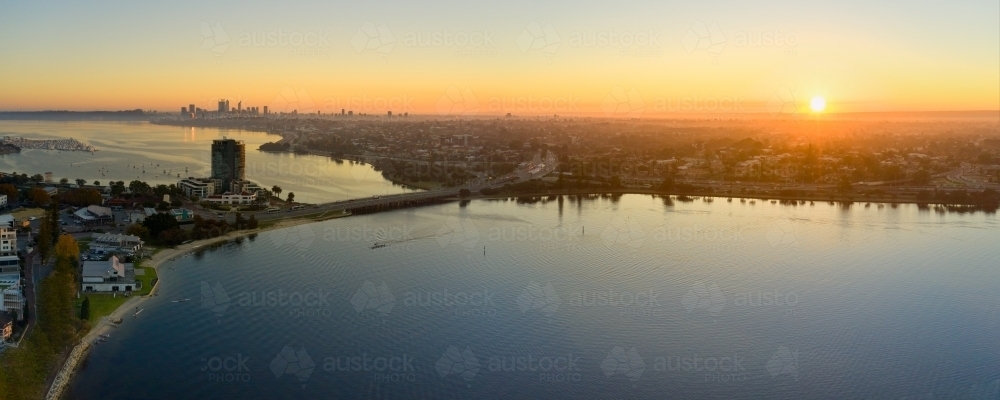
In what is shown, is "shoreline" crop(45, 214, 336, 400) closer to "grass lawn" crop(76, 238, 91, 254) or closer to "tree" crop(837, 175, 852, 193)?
"grass lawn" crop(76, 238, 91, 254)

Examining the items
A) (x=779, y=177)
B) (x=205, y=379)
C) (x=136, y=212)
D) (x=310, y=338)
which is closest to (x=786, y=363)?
(x=310, y=338)

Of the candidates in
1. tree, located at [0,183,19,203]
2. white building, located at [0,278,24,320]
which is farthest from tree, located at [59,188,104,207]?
white building, located at [0,278,24,320]

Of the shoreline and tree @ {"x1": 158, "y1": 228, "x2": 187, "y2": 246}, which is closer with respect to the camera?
the shoreline

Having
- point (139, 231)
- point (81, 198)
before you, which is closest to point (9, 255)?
point (139, 231)

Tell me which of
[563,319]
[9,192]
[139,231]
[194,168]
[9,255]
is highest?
[194,168]

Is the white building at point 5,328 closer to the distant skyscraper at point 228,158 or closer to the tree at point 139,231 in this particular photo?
the tree at point 139,231

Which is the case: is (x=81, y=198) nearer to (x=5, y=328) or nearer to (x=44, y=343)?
(x=5, y=328)

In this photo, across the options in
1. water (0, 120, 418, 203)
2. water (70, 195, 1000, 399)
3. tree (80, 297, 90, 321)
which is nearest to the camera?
water (70, 195, 1000, 399)

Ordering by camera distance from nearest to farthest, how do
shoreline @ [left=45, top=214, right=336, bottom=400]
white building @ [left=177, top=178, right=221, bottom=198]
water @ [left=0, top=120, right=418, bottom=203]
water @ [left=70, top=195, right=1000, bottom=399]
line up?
shoreline @ [left=45, top=214, right=336, bottom=400]
water @ [left=70, top=195, right=1000, bottom=399]
white building @ [left=177, top=178, right=221, bottom=198]
water @ [left=0, top=120, right=418, bottom=203]
